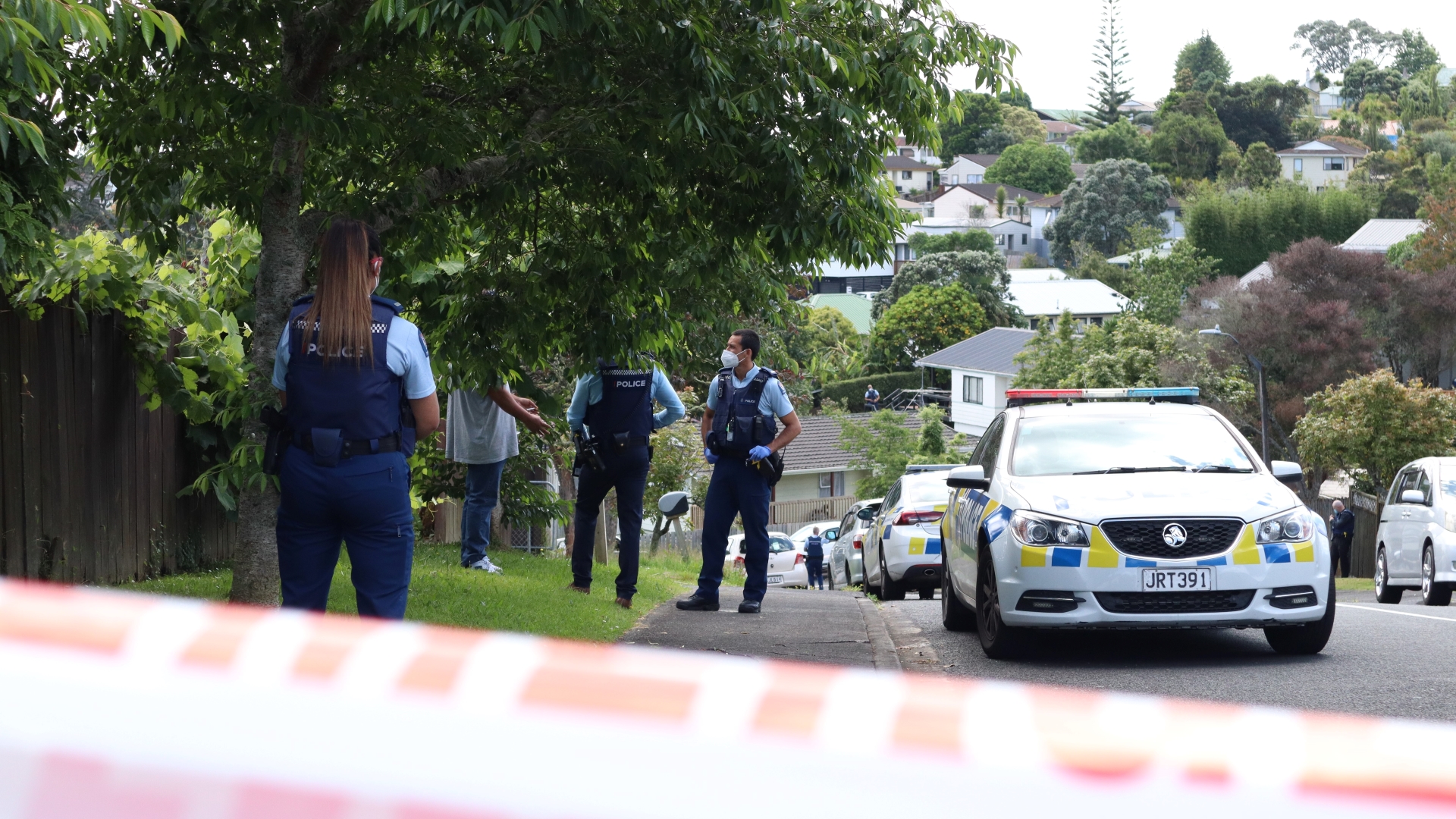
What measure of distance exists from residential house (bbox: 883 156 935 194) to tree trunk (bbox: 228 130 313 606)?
171910mm

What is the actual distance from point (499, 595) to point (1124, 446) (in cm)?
403

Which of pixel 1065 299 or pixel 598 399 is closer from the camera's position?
pixel 598 399

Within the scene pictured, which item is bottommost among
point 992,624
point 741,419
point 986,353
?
point 992,624

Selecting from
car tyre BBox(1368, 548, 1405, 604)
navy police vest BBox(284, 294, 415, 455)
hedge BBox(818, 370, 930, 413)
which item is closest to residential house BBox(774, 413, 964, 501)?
hedge BBox(818, 370, 930, 413)

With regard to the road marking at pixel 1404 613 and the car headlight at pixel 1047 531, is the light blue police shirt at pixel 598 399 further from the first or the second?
the road marking at pixel 1404 613

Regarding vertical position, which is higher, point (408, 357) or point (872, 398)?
point (872, 398)

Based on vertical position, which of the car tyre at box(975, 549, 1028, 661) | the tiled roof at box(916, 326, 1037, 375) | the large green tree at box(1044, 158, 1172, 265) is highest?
the large green tree at box(1044, 158, 1172, 265)

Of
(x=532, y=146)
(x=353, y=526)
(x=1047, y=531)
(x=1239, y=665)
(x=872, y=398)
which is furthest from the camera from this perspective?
(x=872, y=398)

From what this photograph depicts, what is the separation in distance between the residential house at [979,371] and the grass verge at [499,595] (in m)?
59.0

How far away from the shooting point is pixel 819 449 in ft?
208

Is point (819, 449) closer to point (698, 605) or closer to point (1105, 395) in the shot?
point (698, 605)

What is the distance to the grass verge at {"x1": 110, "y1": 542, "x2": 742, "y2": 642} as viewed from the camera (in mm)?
8141

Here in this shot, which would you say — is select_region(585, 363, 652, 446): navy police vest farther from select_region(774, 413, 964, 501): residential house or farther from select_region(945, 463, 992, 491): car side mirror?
select_region(774, 413, 964, 501): residential house

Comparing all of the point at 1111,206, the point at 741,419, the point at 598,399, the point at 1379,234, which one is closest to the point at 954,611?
the point at 741,419
